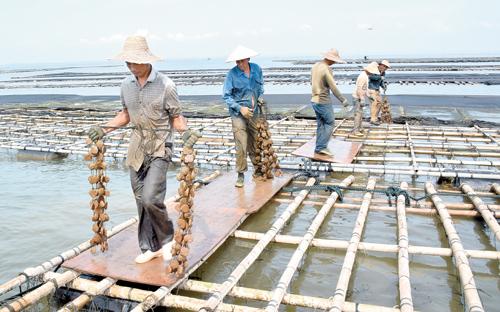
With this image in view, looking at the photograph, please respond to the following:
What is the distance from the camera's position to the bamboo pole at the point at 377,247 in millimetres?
3697

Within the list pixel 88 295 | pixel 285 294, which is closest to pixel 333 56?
pixel 285 294

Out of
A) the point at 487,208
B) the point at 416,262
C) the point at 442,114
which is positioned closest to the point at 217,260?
the point at 416,262

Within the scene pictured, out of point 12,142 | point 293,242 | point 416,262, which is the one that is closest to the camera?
point 416,262

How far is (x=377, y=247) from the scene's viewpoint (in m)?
3.95

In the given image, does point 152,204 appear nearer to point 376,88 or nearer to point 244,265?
point 244,265

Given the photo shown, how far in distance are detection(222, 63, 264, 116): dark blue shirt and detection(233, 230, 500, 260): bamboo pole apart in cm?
180

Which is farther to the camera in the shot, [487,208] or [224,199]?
[224,199]

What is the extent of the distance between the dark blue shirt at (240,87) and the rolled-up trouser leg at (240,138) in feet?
0.37

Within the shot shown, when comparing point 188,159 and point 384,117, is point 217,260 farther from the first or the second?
point 384,117

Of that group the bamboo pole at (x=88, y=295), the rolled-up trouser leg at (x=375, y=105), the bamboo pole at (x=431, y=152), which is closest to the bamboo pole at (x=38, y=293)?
the bamboo pole at (x=88, y=295)

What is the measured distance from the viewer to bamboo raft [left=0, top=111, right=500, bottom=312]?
3.16 metres

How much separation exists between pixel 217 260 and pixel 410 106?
1414 centimetres

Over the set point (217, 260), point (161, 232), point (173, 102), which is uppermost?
point (173, 102)

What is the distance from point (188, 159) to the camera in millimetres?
3297
